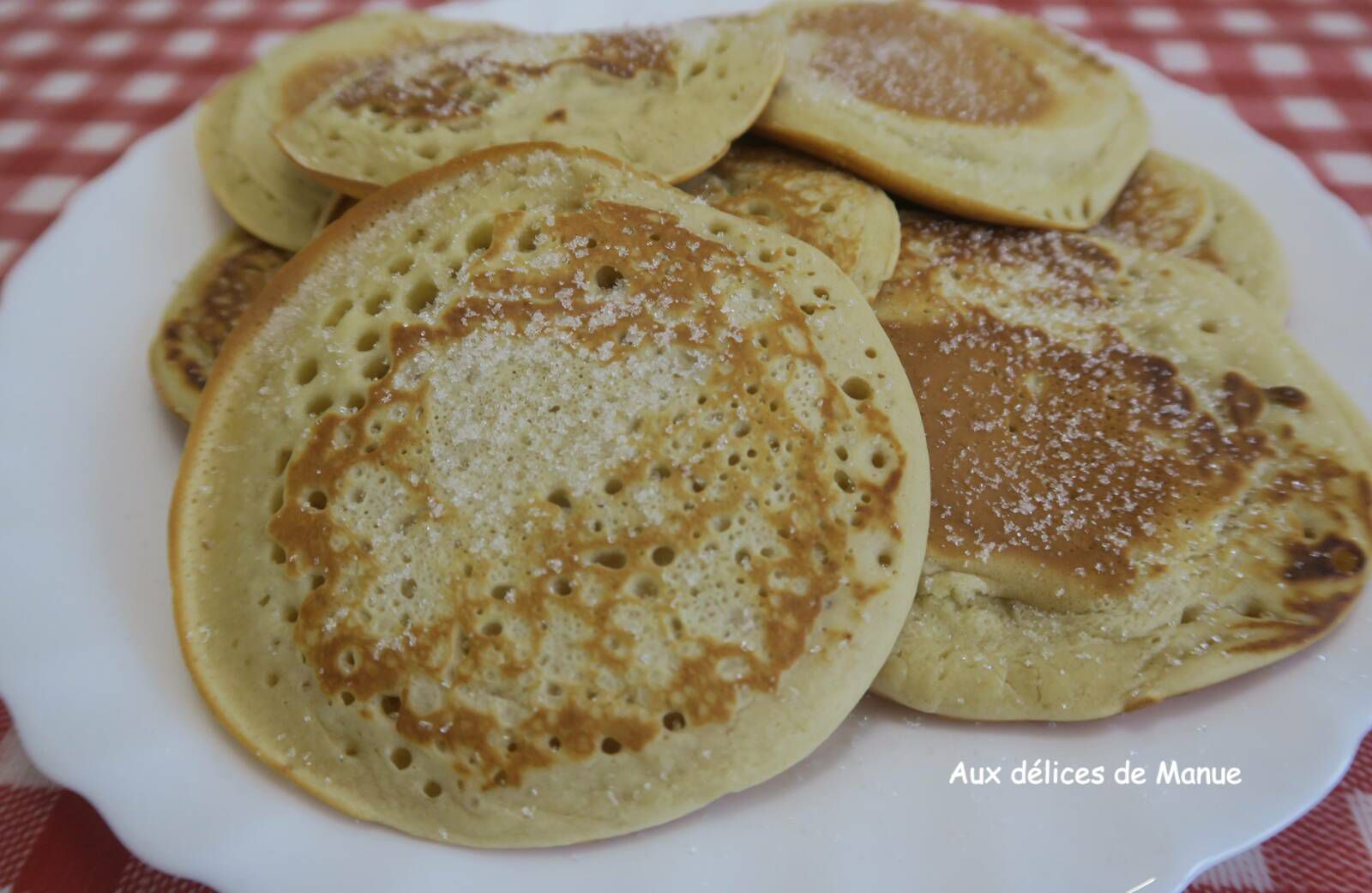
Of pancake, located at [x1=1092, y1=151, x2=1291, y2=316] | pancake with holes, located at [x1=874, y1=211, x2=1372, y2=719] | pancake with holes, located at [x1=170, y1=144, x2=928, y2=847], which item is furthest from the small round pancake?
pancake, located at [x1=1092, y1=151, x2=1291, y2=316]

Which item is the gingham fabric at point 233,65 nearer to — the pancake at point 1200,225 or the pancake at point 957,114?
the pancake at point 1200,225

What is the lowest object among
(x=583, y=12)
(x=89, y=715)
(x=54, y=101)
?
(x=54, y=101)

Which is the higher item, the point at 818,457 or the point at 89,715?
the point at 818,457

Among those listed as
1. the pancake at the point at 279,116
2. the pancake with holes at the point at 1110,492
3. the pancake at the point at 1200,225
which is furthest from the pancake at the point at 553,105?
the pancake at the point at 1200,225

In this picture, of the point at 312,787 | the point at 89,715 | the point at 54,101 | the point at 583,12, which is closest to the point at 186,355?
the point at 89,715

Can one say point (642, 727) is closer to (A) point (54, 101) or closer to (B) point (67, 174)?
(B) point (67, 174)

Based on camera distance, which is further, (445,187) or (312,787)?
(445,187)

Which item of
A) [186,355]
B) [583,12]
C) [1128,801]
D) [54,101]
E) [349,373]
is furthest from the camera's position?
[54,101]
